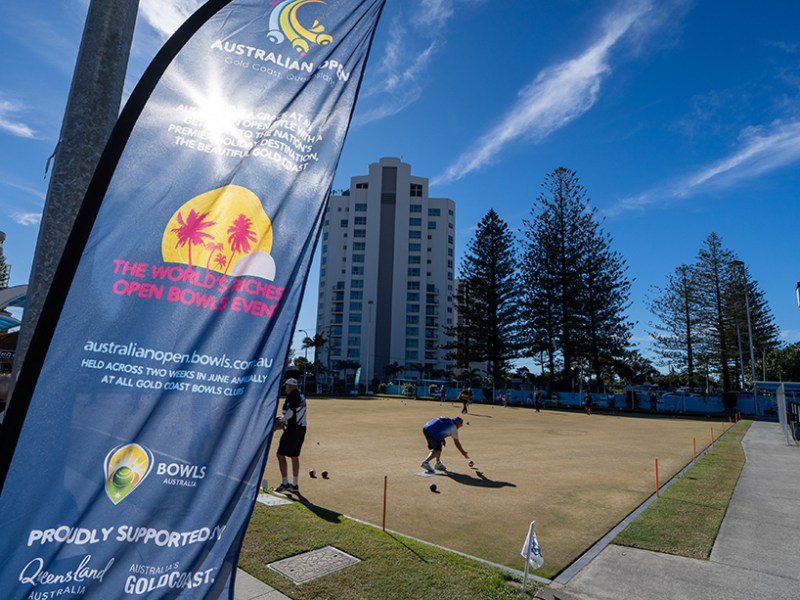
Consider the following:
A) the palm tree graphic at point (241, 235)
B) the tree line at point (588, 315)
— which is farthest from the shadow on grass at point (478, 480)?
the tree line at point (588, 315)

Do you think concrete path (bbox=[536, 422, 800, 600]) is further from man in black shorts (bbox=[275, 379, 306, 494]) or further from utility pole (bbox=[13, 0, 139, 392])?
utility pole (bbox=[13, 0, 139, 392])

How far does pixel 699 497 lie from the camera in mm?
8234

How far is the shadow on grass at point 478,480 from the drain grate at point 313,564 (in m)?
4.34

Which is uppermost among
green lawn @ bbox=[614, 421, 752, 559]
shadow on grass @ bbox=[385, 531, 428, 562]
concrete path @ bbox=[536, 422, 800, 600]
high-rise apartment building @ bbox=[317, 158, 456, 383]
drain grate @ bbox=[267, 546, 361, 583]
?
high-rise apartment building @ bbox=[317, 158, 456, 383]

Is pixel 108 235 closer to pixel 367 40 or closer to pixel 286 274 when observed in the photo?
pixel 286 274

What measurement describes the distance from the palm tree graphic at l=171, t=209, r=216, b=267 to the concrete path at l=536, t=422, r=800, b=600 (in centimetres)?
421

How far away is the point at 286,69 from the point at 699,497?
30.6 feet

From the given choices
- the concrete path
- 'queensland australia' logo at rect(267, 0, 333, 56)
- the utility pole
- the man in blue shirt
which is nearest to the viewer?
the utility pole

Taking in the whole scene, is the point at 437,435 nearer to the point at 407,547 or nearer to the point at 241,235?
the point at 407,547

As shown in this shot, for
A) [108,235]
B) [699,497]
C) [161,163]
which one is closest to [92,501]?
[108,235]

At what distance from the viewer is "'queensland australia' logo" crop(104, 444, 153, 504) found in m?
2.06

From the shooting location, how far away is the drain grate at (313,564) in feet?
14.8

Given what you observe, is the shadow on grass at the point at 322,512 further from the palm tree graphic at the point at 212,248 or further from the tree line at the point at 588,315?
the tree line at the point at 588,315


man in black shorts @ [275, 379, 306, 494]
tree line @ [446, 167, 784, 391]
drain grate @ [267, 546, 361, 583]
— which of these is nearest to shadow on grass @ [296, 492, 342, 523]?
man in black shorts @ [275, 379, 306, 494]
